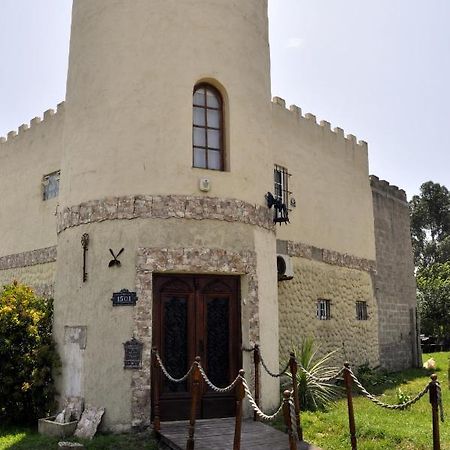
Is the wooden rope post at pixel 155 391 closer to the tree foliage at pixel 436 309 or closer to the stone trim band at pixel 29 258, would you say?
the stone trim band at pixel 29 258

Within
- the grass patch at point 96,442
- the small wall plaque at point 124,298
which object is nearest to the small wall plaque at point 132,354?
the small wall plaque at point 124,298

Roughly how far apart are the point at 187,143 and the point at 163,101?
34.5 inches

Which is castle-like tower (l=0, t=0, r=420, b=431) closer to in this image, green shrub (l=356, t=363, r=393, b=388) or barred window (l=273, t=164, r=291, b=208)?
barred window (l=273, t=164, r=291, b=208)

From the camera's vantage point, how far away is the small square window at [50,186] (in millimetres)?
15062

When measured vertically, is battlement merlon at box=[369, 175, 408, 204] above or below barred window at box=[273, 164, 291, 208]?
above

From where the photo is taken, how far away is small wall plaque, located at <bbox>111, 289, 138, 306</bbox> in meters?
9.20

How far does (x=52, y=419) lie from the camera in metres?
9.22

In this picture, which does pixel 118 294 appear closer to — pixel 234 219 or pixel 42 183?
pixel 234 219

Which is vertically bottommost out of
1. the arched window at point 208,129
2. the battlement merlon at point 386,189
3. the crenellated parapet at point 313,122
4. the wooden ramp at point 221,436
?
the wooden ramp at point 221,436

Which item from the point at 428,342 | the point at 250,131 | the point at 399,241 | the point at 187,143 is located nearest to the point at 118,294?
the point at 187,143

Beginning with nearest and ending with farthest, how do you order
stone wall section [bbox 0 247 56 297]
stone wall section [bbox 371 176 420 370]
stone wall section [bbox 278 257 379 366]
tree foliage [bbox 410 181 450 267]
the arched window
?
the arched window → stone wall section [bbox 278 257 379 366] → stone wall section [bbox 0 247 56 297] → stone wall section [bbox 371 176 420 370] → tree foliage [bbox 410 181 450 267]

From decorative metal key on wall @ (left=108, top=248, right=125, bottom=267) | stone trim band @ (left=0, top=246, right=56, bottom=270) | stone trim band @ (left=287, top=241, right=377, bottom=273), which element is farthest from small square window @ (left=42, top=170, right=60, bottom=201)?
stone trim band @ (left=287, top=241, right=377, bottom=273)

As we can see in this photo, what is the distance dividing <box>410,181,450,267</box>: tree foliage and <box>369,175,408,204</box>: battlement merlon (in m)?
30.9

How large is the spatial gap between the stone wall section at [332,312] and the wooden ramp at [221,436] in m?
4.57
